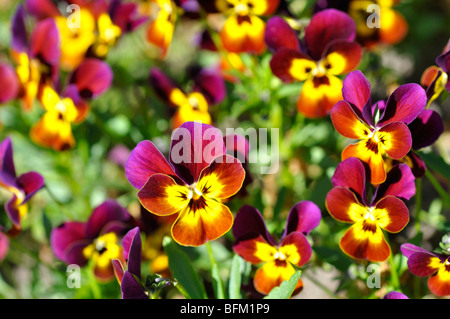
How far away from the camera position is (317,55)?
5.20 feet

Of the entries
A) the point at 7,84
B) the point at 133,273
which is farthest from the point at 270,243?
the point at 7,84

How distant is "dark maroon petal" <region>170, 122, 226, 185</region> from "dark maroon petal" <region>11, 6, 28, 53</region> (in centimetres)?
96

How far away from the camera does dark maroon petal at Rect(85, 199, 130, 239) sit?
162cm

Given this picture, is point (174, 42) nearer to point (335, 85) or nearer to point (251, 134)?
point (251, 134)

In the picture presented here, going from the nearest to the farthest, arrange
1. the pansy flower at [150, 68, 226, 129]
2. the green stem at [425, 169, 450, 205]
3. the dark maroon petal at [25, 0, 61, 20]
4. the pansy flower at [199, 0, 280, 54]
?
the green stem at [425, 169, 450, 205] → the pansy flower at [199, 0, 280, 54] → the pansy flower at [150, 68, 226, 129] → the dark maroon petal at [25, 0, 61, 20]

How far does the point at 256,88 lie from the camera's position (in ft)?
6.41

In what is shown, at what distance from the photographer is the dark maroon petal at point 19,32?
1818 mm

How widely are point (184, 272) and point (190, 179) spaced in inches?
13.7

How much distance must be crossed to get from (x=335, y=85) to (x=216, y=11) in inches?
21.5

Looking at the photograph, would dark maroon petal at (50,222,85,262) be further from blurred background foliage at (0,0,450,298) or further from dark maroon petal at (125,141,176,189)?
dark maroon petal at (125,141,176,189)

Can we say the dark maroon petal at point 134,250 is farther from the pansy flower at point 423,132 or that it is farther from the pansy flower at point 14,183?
the pansy flower at point 423,132

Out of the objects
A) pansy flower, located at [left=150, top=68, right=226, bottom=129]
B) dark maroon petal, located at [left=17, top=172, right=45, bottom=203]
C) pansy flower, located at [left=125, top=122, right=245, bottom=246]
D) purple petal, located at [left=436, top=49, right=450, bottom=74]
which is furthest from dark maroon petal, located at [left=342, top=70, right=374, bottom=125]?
A: dark maroon petal, located at [left=17, top=172, right=45, bottom=203]

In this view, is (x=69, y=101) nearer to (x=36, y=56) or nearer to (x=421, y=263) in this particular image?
(x=36, y=56)

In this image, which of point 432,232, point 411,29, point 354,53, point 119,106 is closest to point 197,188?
point 354,53
